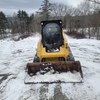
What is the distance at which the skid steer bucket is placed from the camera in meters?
7.79

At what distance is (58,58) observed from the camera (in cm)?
882

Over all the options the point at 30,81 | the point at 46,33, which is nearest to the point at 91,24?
the point at 46,33

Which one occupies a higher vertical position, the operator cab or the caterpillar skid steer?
the operator cab

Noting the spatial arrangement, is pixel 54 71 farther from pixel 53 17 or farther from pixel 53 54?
pixel 53 17

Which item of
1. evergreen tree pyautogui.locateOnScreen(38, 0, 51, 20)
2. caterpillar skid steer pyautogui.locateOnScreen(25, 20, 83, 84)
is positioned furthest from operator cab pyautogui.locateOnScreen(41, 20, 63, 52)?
evergreen tree pyautogui.locateOnScreen(38, 0, 51, 20)

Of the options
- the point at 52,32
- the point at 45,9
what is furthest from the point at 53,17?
the point at 52,32

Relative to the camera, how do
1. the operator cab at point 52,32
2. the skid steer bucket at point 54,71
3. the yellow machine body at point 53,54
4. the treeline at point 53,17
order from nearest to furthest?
the skid steer bucket at point 54,71 < the yellow machine body at point 53,54 < the operator cab at point 52,32 < the treeline at point 53,17

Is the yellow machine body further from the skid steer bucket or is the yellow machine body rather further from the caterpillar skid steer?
the skid steer bucket

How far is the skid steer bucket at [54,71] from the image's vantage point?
7789 mm

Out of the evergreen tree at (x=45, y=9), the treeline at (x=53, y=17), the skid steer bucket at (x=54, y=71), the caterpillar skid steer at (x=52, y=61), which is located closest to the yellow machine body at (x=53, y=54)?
the caterpillar skid steer at (x=52, y=61)

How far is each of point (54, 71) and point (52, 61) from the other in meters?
0.71

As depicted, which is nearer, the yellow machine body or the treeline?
the yellow machine body

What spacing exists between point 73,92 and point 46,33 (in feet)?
13.2

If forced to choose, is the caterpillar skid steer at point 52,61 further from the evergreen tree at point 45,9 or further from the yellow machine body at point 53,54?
the evergreen tree at point 45,9
